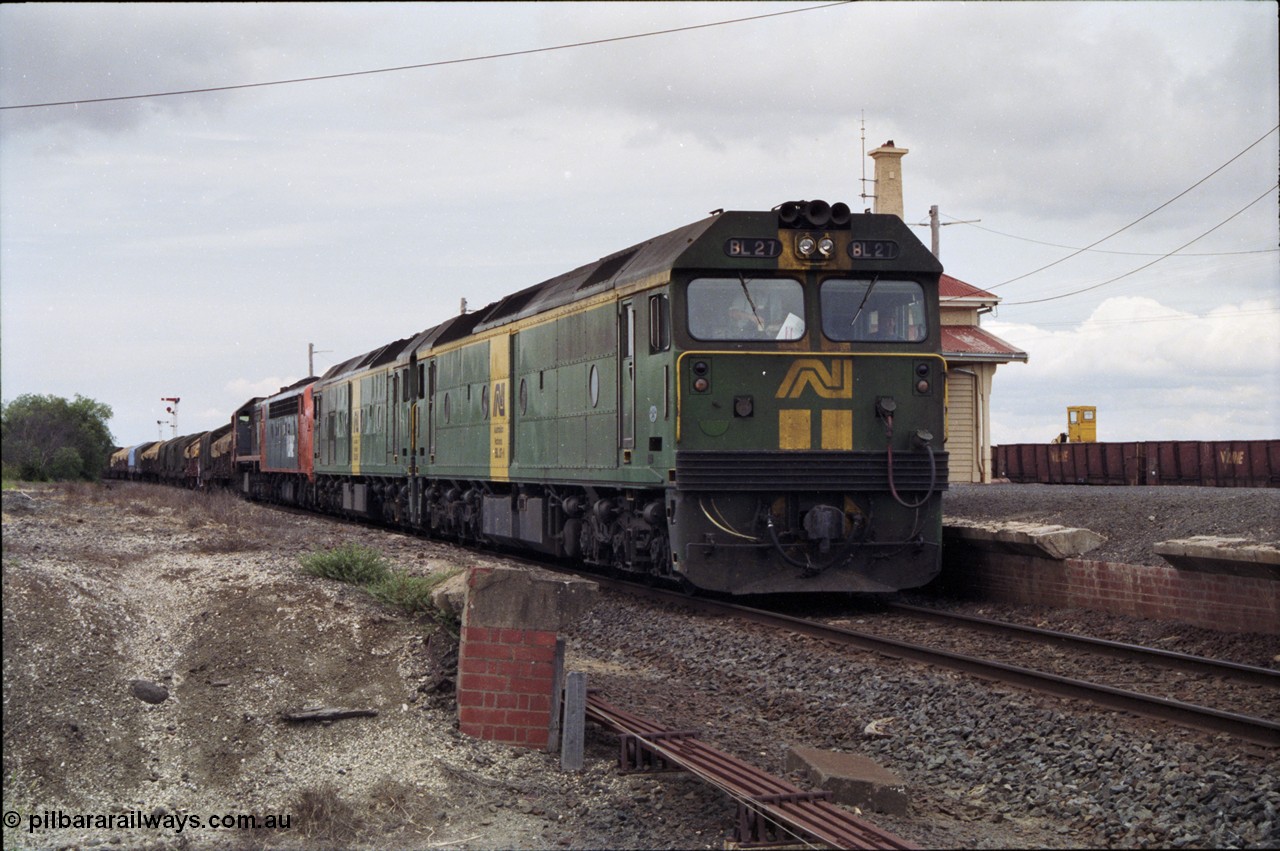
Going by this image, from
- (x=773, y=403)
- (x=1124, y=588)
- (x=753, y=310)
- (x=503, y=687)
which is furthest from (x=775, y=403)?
(x=503, y=687)

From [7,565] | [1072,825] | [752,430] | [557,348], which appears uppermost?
[557,348]

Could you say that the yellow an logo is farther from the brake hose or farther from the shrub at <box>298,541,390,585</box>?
the shrub at <box>298,541,390,585</box>

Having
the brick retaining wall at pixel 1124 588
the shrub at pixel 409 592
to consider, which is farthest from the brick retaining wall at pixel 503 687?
the brick retaining wall at pixel 1124 588

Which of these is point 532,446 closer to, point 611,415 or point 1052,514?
point 611,415

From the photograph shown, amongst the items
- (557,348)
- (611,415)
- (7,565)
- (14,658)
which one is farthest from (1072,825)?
(557,348)

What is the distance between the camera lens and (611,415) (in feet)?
42.6

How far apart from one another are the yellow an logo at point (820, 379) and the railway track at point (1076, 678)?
2.14 metres

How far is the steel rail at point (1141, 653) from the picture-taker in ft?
26.6

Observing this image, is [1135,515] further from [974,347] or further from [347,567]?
[974,347]

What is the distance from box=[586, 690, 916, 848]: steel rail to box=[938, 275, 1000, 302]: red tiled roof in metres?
25.5

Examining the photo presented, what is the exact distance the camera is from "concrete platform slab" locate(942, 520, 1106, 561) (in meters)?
12.0

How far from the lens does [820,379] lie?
11.7 meters

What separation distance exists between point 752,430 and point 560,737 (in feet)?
17.0

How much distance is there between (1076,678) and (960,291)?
81.9 ft
